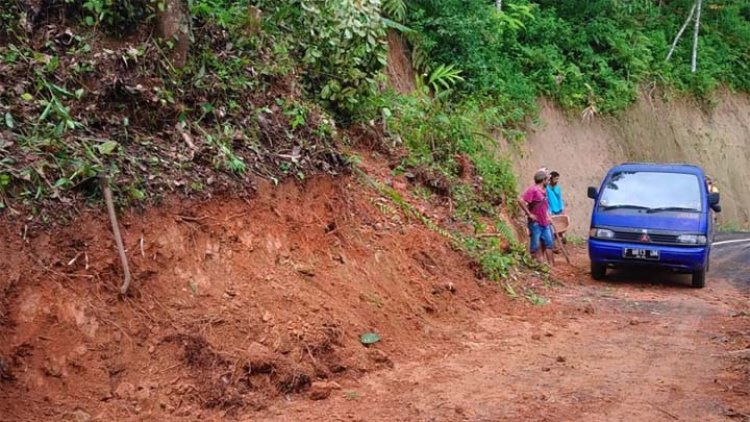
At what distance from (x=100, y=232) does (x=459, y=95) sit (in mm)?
11464

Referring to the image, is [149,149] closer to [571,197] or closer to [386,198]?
[386,198]

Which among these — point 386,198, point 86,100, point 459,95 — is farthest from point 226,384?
point 459,95

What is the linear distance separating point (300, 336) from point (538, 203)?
662cm

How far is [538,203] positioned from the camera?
1280cm

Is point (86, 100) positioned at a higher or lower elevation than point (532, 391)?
higher

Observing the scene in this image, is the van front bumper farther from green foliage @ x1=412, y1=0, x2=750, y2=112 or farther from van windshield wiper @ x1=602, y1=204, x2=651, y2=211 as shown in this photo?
green foliage @ x1=412, y1=0, x2=750, y2=112

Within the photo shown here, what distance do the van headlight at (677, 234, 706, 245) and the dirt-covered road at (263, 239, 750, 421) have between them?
988mm

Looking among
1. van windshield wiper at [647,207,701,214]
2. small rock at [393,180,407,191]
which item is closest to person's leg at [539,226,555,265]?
van windshield wiper at [647,207,701,214]

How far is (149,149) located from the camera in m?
7.64

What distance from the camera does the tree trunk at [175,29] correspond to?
846 cm

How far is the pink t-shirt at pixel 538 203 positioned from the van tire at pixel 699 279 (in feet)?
8.10

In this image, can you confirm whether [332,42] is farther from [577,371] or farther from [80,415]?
[80,415]

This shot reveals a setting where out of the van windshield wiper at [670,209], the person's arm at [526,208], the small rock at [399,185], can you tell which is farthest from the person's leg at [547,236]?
the small rock at [399,185]

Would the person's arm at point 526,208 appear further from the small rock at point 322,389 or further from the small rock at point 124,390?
the small rock at point 124,390
